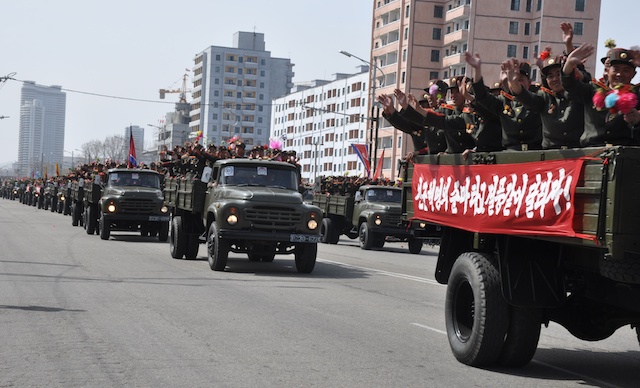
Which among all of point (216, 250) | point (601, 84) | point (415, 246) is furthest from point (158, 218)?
point (601, 84)

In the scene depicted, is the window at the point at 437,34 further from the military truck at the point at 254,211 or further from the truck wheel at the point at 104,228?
the military truck at the point at 254,211

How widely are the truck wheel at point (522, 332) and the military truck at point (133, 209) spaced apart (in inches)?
786

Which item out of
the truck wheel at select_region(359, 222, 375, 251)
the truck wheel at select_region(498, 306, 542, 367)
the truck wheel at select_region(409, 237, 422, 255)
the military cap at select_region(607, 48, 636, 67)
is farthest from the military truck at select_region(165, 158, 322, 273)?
the military cap at select_region(607, 48, 636, 67)

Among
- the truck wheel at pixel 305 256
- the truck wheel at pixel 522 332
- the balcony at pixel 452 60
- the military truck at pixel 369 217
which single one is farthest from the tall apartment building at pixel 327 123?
the truck wheel at pixel 522 332

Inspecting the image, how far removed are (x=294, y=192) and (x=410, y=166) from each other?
7901 millimetres

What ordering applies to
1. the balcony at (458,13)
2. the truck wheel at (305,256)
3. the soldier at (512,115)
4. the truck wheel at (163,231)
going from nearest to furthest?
the soldier at (512,115) → the truck wheel at (305,256) → the truck wheel at (163,231) → the balcony at (458,13)

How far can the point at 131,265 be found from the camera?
18297mm

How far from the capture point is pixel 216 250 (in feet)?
56.9

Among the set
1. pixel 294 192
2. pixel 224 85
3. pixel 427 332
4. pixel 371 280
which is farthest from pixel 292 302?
pixel 224 85

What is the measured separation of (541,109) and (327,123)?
404 feet

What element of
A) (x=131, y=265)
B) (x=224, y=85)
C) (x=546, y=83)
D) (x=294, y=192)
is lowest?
(x=131, y=265)

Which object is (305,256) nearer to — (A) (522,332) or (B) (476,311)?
(B) (476,311)

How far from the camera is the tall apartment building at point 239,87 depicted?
178750mm

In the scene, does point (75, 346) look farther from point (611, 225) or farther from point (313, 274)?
point (313, 274)
